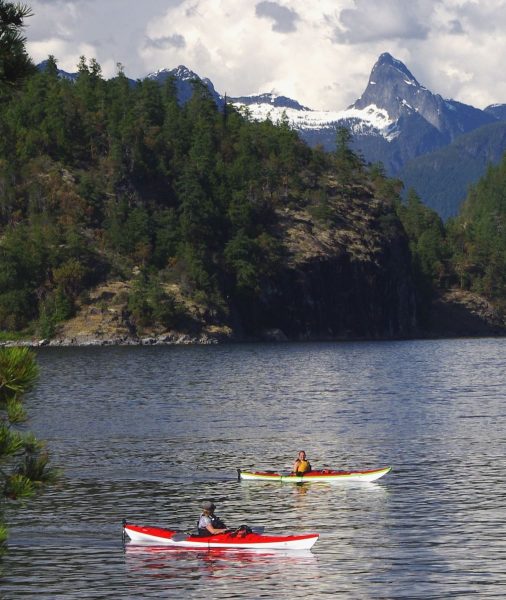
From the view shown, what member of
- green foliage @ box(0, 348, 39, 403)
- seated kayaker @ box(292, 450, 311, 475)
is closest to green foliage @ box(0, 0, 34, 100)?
green foliage @ box(0, 348, 39, 403)

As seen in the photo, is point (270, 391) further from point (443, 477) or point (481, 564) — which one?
point (481, 564)

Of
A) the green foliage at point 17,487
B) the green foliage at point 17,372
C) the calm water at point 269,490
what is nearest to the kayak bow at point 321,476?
the calm water at point 269,490

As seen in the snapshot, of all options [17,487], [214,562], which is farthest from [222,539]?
[17,487]

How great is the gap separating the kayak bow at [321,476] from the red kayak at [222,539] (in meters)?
13.7

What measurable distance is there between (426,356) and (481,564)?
140803 mm

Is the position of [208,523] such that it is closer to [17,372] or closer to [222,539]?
[222,539]

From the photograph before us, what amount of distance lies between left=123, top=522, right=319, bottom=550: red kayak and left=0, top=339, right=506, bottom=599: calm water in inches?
17.1

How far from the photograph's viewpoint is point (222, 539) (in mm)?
41250

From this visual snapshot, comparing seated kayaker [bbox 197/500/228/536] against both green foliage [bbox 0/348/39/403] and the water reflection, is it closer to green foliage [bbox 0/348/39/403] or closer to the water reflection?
the water reflection

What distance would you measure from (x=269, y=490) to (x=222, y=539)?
13956mm

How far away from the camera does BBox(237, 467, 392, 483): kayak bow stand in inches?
2176

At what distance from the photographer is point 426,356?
7018 inches

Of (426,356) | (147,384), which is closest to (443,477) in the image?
(147,384)

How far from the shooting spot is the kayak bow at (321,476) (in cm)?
5528
